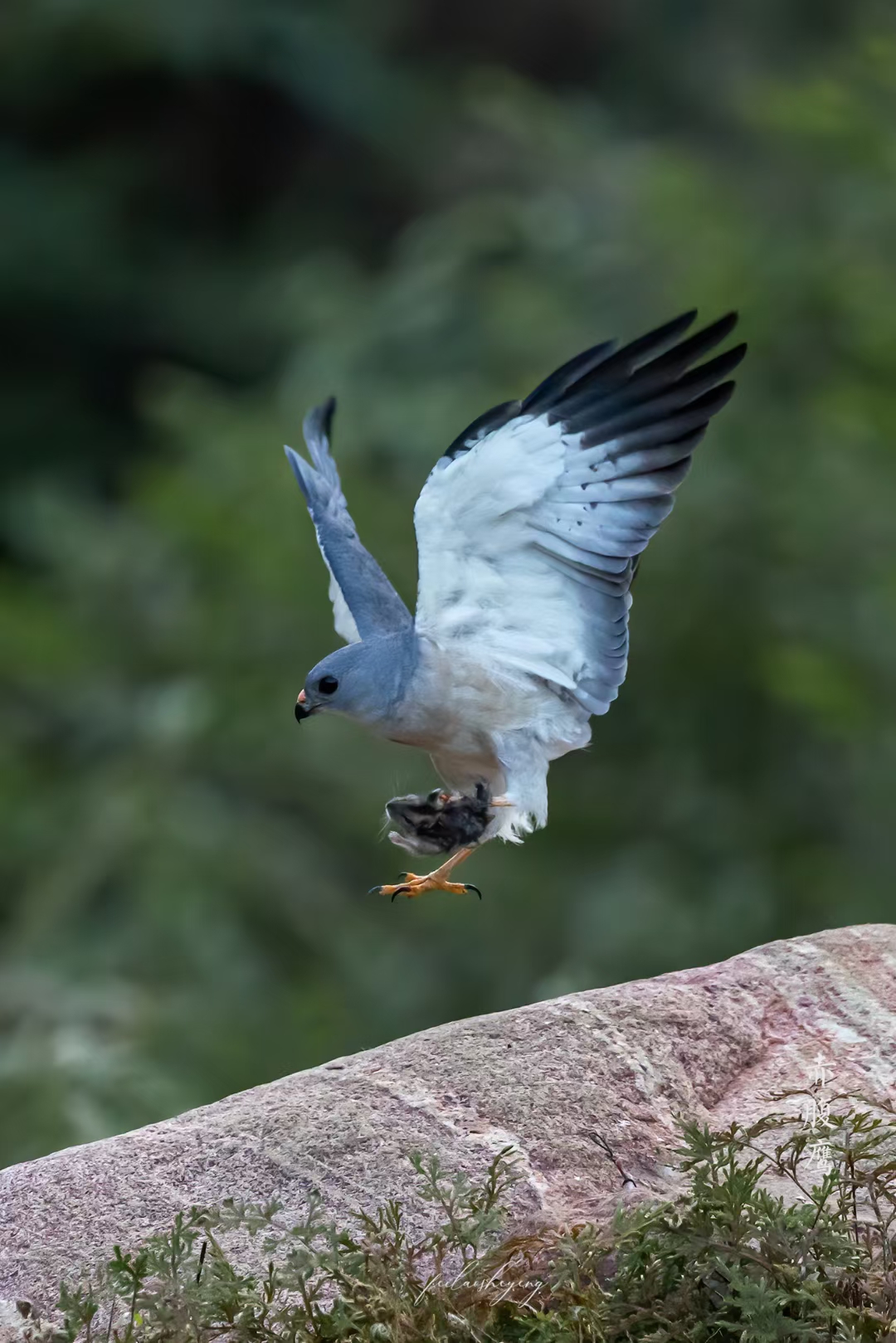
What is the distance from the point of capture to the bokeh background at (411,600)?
714 centimetres

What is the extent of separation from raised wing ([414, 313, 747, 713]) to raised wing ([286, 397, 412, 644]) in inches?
11.8

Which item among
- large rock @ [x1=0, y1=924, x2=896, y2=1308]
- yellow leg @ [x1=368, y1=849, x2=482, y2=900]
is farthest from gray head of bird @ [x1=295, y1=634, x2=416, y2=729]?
large rock @ [x1=0, y1=924, x2=896, y2=1308]

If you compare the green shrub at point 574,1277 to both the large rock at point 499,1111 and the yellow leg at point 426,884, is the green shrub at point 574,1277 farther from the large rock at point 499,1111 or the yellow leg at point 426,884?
the yellow leg at point 426,884

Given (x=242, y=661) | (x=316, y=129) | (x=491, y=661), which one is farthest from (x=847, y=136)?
(x=316, y=129)

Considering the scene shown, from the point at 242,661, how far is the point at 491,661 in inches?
153

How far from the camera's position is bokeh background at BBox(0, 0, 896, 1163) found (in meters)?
7.14

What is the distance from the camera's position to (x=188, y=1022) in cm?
741

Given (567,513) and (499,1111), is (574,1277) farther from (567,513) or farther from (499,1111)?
(567,513)

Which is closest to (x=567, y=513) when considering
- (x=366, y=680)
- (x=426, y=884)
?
(x=366, y=680)

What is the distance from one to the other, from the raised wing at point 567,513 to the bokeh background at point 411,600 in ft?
6.47

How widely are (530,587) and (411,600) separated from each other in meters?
3.28

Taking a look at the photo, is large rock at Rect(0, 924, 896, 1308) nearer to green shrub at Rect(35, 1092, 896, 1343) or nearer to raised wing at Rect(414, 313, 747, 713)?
green shrub at Rect(35, 1092, 896, 1343)

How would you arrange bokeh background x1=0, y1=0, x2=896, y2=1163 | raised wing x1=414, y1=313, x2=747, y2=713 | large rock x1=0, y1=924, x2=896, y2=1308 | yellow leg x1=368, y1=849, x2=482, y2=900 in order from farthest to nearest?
bokeh background x1=0, y1=0, x2=896, y2=1163
yellow leg x1=368, y1=849, x2=482, y2=900
raised wing x1=414, y1=313, x2=747, y2=713
large rock x1=0, y1=924, x2=896, y2=1308

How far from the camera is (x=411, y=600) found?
7.94 metres
